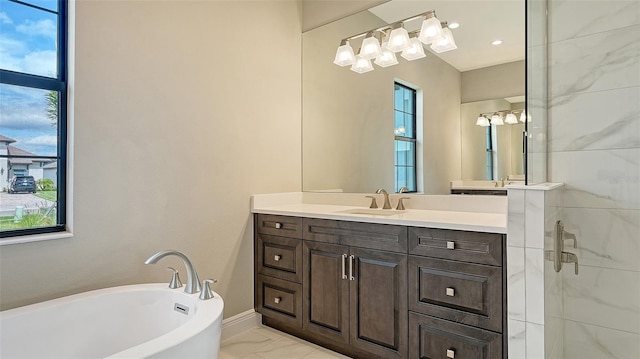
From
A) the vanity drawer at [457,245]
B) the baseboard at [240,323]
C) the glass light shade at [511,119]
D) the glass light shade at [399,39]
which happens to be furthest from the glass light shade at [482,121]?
the baseboard at [240,323]

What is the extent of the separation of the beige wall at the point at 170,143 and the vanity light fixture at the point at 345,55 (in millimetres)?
471

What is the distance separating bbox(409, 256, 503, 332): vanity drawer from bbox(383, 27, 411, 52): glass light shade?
153 cm

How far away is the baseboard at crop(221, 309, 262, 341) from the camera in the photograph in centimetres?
262

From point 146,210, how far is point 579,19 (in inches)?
110

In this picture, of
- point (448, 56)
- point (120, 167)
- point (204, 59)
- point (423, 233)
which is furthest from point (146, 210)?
point (448, 56)

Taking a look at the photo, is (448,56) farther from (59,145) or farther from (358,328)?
(59,145)

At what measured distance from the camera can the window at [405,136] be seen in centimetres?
268

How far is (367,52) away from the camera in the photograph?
2.82m

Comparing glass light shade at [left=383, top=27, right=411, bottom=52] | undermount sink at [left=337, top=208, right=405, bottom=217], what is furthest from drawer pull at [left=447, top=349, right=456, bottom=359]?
glass light shade at [left=383, top=27, right=411, bottom=52]

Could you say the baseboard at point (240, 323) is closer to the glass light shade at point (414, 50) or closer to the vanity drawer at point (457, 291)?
the vanity drawer at point (457, 291)

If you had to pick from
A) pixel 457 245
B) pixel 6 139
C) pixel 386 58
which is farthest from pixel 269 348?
pixel 386 58

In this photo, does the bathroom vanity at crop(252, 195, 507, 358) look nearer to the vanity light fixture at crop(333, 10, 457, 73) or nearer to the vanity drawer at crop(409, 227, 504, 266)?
the vanity drawer at crop(409, 227, 504, 266)

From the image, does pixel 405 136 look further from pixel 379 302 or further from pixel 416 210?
pixel 379 302

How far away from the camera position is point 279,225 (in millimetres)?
2684
